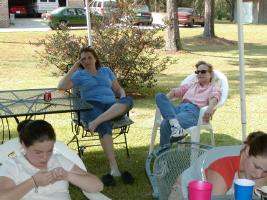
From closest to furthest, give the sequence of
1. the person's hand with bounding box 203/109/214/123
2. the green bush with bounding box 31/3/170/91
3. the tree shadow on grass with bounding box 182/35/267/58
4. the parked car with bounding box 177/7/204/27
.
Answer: the person's hand with bounding box 203/109/214/123 < the green bush with bounding box 31/3/170/91 < the tree shadow on grass with bounding box 182/35/267/58 < the parked car with bounding box 177/7/204/27

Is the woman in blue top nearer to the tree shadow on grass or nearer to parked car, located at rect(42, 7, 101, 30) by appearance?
the tree shadow on grass

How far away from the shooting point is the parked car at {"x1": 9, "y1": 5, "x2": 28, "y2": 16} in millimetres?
30875

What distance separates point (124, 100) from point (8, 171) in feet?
7.03

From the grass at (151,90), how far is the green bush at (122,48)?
0.45 m

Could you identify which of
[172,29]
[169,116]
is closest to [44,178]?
[169,116]

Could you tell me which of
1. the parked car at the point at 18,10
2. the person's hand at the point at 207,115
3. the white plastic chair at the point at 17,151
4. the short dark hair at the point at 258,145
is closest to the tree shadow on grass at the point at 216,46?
the person's hand at the point at 207,115

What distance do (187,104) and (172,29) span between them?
1052cm

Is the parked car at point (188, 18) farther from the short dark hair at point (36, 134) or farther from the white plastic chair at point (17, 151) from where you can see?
the short dark hair at point (36, 134)

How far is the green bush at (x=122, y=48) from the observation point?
789 centimetres

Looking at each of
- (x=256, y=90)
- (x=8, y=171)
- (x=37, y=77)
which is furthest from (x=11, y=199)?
(x=37, y=77)

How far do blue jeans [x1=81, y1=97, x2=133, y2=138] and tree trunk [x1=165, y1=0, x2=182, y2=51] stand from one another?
10007mm

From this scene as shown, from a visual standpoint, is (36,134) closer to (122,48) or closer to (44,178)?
(44,178)

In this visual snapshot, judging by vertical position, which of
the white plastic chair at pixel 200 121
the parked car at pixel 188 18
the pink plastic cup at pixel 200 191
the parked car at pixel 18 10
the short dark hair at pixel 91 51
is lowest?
the white plastic chair at pixel 200 121

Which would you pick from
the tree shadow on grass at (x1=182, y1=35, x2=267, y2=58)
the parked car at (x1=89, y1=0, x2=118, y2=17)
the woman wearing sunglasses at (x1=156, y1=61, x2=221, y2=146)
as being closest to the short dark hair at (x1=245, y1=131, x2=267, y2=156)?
the woman wearing sunglasses at (x1=156, y1=61, x2=221, y2=146)
